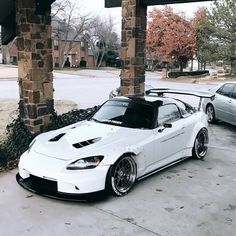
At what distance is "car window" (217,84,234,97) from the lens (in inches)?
407

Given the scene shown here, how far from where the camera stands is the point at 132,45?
10.0 meters

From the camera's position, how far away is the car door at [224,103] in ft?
33.0

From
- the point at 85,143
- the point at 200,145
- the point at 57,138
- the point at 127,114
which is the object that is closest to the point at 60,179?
the point at 85,143

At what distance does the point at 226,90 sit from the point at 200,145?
13.2 feet

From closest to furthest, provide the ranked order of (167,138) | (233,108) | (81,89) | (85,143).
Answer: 1. (85,143)
2. (167,138)
3. (233,108)
4. (81,89)

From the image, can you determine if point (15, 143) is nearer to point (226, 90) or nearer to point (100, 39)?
point (226, 90)

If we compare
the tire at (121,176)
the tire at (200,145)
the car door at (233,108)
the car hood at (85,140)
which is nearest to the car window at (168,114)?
the car hood at (85,140)

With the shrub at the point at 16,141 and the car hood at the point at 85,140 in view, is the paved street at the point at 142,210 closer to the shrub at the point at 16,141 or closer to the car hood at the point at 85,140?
the shrub at the point at 16,141

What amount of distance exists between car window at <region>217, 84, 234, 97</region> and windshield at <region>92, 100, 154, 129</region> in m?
5.00

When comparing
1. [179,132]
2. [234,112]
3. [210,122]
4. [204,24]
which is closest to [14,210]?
[179,132]

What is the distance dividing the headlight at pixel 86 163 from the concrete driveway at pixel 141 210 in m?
0.51

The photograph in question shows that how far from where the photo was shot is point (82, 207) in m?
4.68

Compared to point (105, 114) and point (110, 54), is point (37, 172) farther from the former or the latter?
point (110, 54)

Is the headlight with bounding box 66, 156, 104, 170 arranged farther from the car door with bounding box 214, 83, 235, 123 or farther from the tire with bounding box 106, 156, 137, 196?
the car door with bounding box 214, 83, 235, 123
